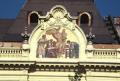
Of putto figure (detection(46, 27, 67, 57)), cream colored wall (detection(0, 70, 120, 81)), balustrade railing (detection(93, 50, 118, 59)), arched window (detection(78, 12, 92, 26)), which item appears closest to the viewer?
cream colored wall (detection(0, 70, 120, 81))

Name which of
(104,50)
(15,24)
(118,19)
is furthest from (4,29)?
(118,19)

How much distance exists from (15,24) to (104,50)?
8899 mm

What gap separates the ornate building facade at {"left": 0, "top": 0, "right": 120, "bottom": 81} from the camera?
2045 inches

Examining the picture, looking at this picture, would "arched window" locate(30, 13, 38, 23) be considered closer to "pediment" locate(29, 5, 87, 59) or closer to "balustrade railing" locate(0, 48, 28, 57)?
"pediment" locate(29, 5, 87, 59)

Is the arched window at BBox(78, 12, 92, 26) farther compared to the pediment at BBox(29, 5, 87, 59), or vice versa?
the arched window at BBox(78, 12, 92, 26)

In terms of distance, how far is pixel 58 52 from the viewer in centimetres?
5281

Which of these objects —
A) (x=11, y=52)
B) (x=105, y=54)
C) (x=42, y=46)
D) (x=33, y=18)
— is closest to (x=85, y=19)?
(x=33, y=18)

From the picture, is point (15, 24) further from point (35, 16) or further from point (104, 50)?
point (104, 50)

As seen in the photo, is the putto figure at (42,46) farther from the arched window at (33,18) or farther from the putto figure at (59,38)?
the arched window at (33,18)

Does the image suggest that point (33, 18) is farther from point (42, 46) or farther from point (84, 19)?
point (42, 46)

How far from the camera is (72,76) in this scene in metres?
51.8

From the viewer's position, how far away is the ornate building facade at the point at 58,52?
2045 inches

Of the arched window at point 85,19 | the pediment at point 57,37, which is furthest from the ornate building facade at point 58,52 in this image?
the arched window at point 85,19

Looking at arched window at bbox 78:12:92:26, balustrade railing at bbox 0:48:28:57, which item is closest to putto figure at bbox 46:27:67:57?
balustrade railing at bbox 0:48:28:57
